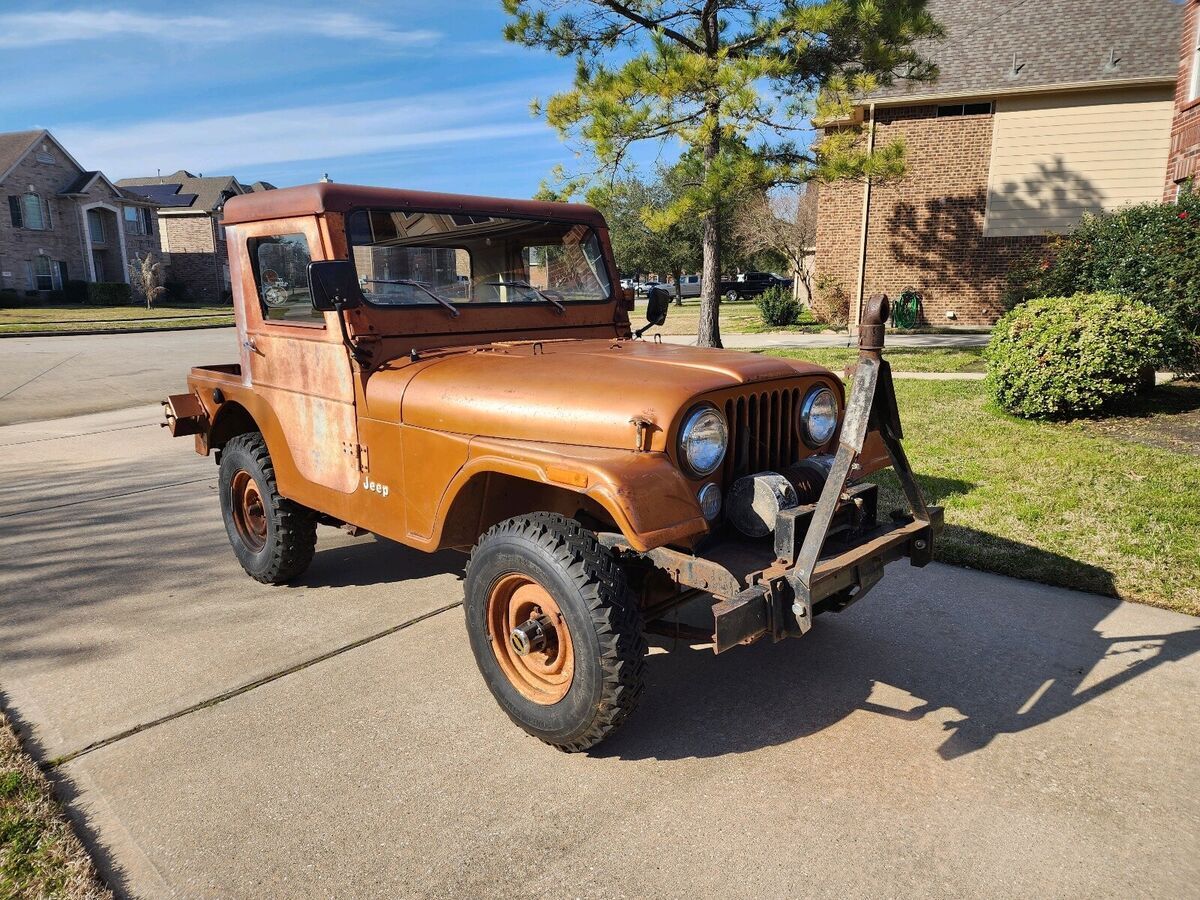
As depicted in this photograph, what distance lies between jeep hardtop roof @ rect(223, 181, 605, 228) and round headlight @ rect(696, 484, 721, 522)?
1907 mm

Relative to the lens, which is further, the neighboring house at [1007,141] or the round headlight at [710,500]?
the neighboring house at [1007,141]

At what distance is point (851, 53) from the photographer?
11.7 m

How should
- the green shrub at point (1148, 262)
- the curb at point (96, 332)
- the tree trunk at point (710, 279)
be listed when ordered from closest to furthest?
the green shrub at point (1148, 262) → the tree trunk at point (710, 279) → the curb at point (96, 332)

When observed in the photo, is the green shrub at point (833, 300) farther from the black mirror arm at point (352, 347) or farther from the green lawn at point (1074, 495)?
the black mirror arm at point (352, 347)

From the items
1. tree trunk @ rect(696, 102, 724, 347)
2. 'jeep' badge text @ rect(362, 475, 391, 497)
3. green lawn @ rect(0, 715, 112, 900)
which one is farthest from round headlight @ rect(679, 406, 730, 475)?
tree trunk @ rect(696, 102, 724, 347)

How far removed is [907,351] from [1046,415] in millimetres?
6178

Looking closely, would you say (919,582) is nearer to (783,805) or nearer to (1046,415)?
(783,805)

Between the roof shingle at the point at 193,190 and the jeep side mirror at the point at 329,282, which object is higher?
the roof shingle at the point at 193,190

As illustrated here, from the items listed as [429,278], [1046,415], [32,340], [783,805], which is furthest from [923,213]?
[32,340]

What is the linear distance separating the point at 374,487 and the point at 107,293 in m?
42.5

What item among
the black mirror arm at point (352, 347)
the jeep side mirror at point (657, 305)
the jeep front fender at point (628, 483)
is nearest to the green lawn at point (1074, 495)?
the jeep side mirror at point (657, 305)

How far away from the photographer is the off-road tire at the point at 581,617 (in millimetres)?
2506

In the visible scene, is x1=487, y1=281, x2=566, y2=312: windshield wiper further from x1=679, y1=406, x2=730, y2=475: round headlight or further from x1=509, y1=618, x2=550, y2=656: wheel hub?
x1=509, y1=618, x2=550, y2=656: wheel hub

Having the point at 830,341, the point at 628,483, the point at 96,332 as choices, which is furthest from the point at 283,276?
the point at 96,332
